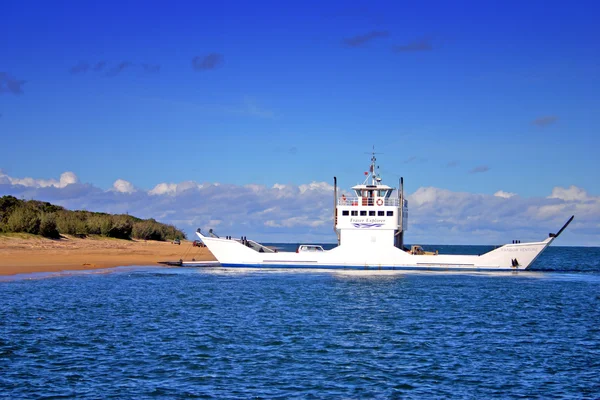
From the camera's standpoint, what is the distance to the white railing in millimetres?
53781

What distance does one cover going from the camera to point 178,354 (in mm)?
20266

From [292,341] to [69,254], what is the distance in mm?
46372

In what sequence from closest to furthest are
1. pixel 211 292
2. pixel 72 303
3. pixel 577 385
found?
1. pixel 577 385
2. pixel 72 303
3. pixel 211 292

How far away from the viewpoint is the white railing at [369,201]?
53.8 m

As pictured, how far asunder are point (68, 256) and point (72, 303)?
3189 centimetres

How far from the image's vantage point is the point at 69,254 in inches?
2494

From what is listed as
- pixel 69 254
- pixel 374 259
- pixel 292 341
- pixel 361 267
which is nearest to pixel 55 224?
pixel 69 254

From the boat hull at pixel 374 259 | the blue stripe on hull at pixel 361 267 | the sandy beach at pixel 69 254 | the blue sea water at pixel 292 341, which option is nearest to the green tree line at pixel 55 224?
the sandy beach at pixel 69 254

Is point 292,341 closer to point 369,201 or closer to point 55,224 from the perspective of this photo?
point 369,201

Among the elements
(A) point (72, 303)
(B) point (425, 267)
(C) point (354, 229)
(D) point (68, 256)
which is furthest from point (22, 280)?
(B) point (425, 267)

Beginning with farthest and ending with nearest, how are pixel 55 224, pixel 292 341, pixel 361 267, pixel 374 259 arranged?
pixel 55 224, pixel 361 267, pixel 374 259, pixel 292 341

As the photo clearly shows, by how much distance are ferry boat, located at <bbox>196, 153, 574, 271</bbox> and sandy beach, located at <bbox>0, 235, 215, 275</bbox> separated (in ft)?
40.4

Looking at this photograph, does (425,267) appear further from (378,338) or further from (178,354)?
(178,354)

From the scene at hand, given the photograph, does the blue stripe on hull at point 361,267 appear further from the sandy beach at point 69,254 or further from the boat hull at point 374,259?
the sandy beach at point 69,254
